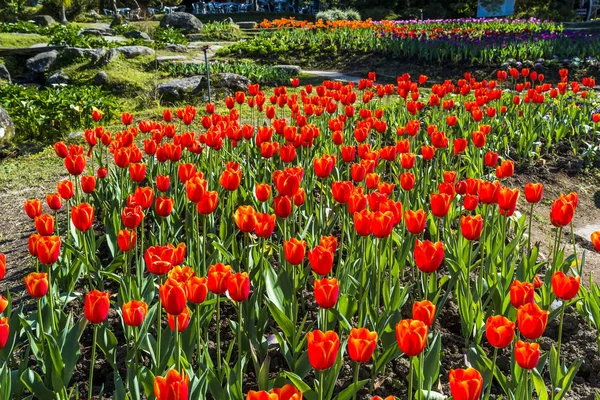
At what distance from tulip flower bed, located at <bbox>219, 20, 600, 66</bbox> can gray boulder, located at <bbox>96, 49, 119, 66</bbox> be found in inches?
174

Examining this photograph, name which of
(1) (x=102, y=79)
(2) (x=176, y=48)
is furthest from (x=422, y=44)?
(1) (x=102, y=79)

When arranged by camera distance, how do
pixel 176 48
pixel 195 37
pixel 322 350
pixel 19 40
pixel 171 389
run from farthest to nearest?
1. pixel 195 37
2. pixel 176 48
3. pixel 19 40
4. pixel 322 350
5. pixel 171 389

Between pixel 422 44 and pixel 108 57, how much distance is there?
6626 millimetres

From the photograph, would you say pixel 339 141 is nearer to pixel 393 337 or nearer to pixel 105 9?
pixel 393 337

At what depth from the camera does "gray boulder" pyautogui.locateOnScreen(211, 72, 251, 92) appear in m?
9.91

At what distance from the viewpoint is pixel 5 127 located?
705 cm

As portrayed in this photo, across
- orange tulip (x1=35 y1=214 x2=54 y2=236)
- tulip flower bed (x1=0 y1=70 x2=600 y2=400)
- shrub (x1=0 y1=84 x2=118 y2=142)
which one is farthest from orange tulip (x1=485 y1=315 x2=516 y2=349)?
shrub (x1=0 y1=84 x2=118 y2=142)

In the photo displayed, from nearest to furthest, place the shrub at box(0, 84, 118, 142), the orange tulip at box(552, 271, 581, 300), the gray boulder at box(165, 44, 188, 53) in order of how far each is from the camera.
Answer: the orange tulip at box(552, 271, 581, 300)
the shrub at box(0, 84, 118, 142)
the gray boulder at box(165, 44, 188, 53)

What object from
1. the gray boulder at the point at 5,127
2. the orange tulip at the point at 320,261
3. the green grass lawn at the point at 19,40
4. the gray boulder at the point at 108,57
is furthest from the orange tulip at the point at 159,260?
the green grass lawn at the point at 19,40

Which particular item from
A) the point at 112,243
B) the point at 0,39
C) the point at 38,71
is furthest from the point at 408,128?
the point at 0,39

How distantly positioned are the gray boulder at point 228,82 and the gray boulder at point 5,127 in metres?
3.48

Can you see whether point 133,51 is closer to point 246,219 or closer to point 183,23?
point 183,23

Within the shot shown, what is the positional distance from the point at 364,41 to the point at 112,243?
1376 cm

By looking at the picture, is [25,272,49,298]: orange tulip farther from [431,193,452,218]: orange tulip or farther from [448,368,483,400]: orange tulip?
[431,193,452,218]: orange tulip
